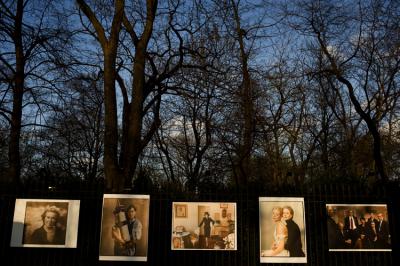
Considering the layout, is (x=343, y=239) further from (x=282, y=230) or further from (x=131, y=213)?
(x=131, y=213)

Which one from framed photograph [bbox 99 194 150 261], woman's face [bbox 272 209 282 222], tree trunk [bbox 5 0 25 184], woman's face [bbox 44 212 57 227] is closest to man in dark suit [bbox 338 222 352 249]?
woman's face [bbox 272 209 282 222]

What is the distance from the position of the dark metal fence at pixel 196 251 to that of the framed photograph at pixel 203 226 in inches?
5.6

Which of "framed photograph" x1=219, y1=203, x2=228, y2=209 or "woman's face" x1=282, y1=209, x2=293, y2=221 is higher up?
"framed photograph" x1=219, y1=203, x2=228, y2=209

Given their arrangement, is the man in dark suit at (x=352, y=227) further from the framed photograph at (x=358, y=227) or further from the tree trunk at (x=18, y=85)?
the tree trunk at (x=18, y=85)

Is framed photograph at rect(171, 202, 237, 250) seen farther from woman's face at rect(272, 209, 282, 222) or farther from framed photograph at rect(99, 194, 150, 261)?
woman's face at rect(272, 209, 282, 222)

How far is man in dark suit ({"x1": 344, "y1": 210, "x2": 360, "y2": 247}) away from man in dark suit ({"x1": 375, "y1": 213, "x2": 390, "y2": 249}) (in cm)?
52

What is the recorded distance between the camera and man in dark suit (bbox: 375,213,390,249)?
1061 cm

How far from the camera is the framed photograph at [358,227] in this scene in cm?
1052

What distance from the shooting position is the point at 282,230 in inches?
409

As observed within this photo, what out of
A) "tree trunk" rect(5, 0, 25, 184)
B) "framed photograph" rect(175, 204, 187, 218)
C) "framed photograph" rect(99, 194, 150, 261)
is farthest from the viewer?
"tree trunk" rect(5, 0, 25, 184)

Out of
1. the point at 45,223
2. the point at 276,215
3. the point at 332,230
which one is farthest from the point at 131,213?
the point at 332,230

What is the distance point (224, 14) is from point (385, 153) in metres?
12.9

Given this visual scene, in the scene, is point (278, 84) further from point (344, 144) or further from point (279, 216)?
point (279, 216)

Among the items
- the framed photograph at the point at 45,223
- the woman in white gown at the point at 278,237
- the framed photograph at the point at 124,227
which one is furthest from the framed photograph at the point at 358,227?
the framed photograph at the point at 45,223
